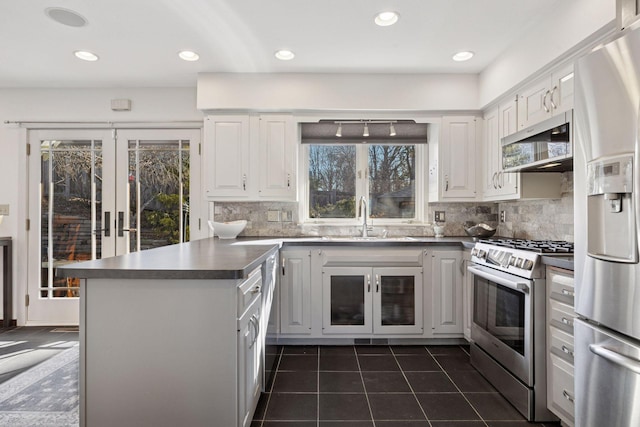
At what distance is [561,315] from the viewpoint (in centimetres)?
174

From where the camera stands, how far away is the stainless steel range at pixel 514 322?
6.15 ft

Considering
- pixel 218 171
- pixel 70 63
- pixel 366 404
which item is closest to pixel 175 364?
pixel 366 404

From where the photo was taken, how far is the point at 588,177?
1.29m

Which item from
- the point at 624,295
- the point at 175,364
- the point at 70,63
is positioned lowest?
the point at 175,364

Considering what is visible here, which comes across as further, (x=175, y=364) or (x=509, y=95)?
(x=509, y=95)

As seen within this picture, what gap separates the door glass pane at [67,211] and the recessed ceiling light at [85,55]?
944 millimetres

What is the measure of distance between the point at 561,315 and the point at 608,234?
0.74 metres

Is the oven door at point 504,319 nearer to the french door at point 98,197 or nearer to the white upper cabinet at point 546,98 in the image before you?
the white upper cabinet at point 546,98

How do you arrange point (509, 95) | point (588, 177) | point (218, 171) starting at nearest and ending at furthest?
point (588, 177), point (509, 95), point (218, 171)

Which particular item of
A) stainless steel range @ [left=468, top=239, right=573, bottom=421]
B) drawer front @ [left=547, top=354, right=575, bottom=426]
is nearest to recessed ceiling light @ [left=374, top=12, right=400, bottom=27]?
stainless steel range @ [left=468, top=239, right=573, bottom=421]

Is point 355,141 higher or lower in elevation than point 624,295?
higher

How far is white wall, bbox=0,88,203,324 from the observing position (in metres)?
3.49

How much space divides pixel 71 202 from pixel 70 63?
4.50 ft

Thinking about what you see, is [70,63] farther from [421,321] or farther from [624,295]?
[624,295]
